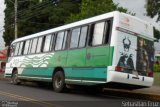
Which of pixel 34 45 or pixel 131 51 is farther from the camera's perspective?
pixel 34 45

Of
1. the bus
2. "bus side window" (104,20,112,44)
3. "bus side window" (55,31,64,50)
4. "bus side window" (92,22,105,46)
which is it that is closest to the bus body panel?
the bus

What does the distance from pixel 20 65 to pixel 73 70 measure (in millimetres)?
7514

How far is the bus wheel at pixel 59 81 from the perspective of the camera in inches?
751

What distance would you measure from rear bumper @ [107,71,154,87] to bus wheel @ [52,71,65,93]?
3.96 metres

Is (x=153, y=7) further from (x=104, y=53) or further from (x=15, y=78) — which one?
(x=104, y=53)

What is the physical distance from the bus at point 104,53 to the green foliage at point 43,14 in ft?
104

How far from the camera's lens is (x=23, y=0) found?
2235 inches

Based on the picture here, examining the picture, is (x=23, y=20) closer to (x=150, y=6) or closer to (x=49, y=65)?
(x=150, y=6)

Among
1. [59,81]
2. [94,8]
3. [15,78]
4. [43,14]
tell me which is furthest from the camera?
[43,14]

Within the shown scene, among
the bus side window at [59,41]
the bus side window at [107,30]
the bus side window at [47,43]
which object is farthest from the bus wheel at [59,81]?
the bus side window at [107,30]

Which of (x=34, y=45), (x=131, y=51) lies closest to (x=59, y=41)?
(x=34, y=45)

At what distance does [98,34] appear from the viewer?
16.6m

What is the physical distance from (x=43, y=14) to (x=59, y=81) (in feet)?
115

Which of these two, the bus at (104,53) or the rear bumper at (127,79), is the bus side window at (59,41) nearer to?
the bus at (104,53)
